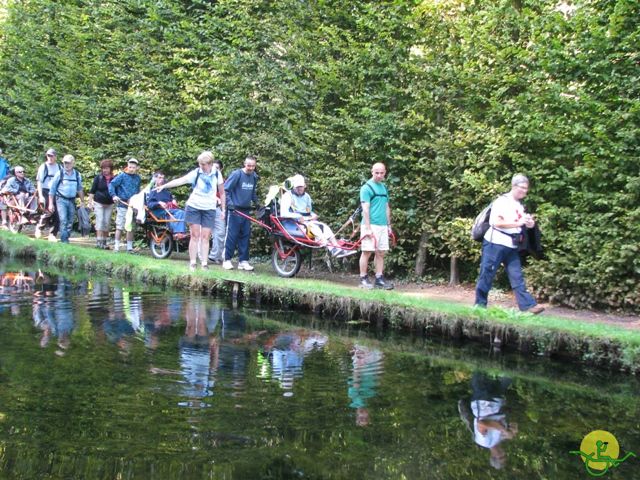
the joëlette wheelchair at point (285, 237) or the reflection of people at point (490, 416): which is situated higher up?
the joëlette wheelchair at point (285, 237)

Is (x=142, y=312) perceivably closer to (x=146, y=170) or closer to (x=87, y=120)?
(x=146, y=170)

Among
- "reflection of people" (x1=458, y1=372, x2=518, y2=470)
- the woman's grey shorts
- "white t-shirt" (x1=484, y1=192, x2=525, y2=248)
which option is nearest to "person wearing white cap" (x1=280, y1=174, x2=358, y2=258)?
the woman's grey shorts

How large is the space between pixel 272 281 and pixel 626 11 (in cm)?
586

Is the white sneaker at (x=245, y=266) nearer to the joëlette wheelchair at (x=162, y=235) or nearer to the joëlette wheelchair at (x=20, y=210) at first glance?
the joëlette wheelchair at (x=162, y=235)

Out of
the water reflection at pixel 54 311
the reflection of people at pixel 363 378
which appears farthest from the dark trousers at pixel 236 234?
the reflection of people at pixel 363 378

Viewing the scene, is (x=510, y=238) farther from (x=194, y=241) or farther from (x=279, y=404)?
(x=194, y=241)

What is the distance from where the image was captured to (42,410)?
4.90 m

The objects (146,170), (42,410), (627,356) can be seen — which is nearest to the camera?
(42,410)

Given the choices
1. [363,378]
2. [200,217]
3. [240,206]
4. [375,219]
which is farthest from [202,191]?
[363,378]

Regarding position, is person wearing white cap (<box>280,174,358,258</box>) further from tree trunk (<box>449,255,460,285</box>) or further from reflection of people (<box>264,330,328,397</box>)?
reflection of people (<box>264,330,328,397</box>)

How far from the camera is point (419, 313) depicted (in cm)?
836

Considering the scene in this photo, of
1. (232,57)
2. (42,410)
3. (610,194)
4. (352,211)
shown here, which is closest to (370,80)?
(352,211)

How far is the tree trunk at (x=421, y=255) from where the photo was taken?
11985 mm

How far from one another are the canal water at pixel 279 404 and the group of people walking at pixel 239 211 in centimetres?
144
